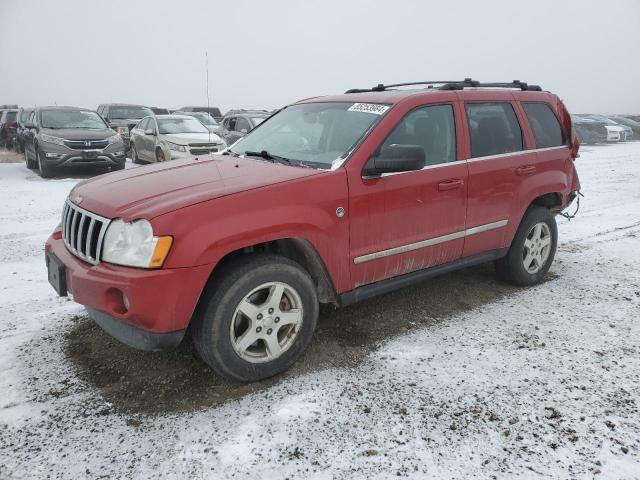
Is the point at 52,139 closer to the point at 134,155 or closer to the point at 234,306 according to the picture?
the point at 134,155

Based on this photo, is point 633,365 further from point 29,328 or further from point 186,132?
point 186,132

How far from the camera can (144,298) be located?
2.53 metres

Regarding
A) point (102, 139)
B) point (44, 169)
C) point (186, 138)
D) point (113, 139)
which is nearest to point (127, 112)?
point (113, 139)

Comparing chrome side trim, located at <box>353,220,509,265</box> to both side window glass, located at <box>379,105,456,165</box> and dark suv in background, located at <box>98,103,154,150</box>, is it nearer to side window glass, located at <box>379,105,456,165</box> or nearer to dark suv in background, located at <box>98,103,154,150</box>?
side window glass, located at <box>379,105,456,165</box>

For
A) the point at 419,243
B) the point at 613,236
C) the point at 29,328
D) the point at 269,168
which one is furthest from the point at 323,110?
the point at 613,236

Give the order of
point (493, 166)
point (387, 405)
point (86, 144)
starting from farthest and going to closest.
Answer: point (86, 144)
point (493, 166)
point (387, 405)

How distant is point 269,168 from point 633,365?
273 cm

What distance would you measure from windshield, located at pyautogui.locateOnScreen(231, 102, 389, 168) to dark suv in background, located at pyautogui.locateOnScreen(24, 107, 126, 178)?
8.71 meters

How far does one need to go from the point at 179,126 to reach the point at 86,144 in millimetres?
2391

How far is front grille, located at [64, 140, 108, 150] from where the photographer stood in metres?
11.3

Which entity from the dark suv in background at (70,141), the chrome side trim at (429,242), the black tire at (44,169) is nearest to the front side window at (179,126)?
the dark suv in background at (70,141)

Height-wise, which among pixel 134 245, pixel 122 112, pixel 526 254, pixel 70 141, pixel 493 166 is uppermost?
pixel 122 112

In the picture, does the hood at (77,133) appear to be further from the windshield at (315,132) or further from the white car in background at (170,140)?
the windshield at (315,132)

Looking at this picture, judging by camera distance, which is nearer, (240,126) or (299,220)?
(299,220)
